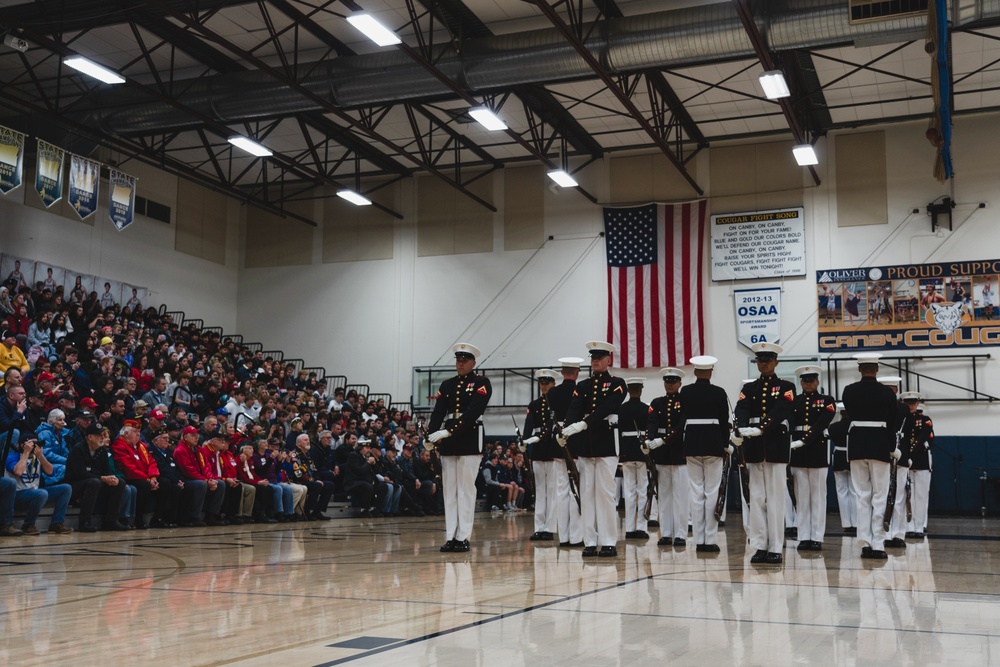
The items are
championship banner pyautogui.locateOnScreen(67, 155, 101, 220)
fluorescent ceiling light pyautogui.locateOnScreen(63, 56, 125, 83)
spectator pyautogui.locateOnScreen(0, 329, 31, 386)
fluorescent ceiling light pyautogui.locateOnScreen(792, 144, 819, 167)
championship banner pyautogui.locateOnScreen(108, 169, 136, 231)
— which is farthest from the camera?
championship banner pyautogui.locateOnScreen(108, 169, 136, 231)

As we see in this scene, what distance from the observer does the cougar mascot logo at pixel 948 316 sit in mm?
20844

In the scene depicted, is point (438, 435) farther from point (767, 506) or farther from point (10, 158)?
point (10, 158)

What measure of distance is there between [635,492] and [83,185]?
1273 centimetres

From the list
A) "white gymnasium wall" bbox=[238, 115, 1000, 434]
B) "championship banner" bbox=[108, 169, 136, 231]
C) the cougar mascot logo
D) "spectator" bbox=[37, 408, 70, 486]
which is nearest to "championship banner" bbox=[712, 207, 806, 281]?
"white gymnasium wall" bbox=[238, 115, 1000, 434]

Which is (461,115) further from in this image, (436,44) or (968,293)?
(968,293)

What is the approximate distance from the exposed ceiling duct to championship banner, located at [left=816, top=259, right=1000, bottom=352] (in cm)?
772

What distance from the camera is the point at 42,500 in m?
10.3

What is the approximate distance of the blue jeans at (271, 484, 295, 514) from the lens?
46.9 ft

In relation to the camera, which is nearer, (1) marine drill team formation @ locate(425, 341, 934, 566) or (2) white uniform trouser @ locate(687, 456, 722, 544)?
(1) marine drill team formation @ locate(425, 341, 934, 566)

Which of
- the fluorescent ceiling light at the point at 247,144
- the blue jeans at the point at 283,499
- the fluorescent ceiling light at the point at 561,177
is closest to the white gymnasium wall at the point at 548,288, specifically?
the fluorescent ceiling light at the point at 561,177

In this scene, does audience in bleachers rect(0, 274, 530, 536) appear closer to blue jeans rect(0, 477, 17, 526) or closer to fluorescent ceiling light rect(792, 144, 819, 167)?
blue jeans rect(0, 477, 17, 526)

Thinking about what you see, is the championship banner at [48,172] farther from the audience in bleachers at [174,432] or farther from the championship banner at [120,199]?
the audience in bleachers at [174,432]

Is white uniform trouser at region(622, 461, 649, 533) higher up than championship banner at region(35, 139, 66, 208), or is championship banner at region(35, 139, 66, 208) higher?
championship banner at region(35, 139, 66, 208)

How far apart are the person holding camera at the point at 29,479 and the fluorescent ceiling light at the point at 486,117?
9798mm
